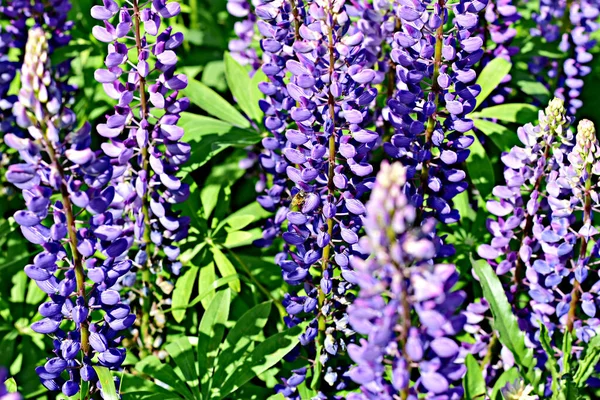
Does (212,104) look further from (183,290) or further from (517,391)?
(517,391)

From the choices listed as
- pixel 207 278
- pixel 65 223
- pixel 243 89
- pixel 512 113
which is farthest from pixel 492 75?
pixel 65 223

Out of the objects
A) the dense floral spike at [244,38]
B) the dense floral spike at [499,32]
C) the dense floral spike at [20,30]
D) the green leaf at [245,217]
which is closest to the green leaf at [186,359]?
the green leaf at [245,217]

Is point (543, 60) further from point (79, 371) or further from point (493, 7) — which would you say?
point (79, 371)

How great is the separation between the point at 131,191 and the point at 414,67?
136 centimetres

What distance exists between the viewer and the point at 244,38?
16.6 feet

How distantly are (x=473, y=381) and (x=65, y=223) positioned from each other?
74.7 inches

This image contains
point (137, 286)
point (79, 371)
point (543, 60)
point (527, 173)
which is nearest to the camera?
point (79, 371)

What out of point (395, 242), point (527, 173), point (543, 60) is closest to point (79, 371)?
point (395, 242)

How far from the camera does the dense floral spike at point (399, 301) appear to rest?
6.90 ft

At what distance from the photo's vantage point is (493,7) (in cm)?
450

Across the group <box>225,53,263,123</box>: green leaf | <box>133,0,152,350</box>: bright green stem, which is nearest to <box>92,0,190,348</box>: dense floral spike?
<box>133,0,152,350</box>: bright green stem

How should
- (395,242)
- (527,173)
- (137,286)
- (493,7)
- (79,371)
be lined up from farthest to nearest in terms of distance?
(493,7)
(137,286)
(527,173)
(79,371)
(395,242)

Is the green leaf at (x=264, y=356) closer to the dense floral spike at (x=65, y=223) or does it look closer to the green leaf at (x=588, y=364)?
the dense floral spike at (x=65, y=223)

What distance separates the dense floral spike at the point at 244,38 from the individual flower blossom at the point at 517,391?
254 cm
